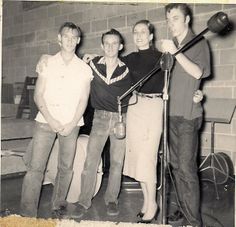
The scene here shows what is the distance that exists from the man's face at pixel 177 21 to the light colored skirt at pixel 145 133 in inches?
14.5

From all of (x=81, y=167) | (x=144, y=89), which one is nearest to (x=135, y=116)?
(x=144, y=89)

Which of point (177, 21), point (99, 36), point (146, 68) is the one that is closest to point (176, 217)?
point (146, 68)

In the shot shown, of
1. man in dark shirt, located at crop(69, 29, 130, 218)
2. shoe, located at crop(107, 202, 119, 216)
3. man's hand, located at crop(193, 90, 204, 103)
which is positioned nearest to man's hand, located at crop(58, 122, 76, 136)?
man in dark shirt, located at crop(69, 29, 130, 218)

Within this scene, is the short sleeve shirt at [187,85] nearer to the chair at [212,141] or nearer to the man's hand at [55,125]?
the man's hand at [55,125]

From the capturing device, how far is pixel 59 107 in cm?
177

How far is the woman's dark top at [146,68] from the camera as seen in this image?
172 centimetres

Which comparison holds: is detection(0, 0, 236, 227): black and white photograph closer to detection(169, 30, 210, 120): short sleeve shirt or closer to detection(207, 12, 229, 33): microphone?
detection(169, 30, 210, 120): short sleeve shirt

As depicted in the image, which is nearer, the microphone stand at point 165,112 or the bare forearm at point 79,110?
the microphone stand at point 165,112

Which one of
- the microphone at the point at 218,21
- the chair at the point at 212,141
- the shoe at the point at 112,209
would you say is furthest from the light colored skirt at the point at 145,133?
the chair at the point at 212,141

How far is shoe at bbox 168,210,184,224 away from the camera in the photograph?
1.78 meters

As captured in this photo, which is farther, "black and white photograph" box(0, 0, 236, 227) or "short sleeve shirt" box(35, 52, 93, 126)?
"short sleeve shirt" box(35, 52, 93, 126)

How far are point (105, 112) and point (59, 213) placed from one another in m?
A: 0.63

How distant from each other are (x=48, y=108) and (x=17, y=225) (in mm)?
626

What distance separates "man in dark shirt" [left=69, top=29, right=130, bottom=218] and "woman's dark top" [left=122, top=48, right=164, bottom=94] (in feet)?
0.14
